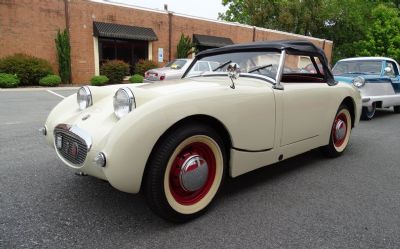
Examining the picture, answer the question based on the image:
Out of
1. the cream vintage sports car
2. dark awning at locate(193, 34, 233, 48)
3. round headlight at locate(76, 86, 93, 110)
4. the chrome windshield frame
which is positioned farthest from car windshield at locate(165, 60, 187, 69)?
round headlight at locate(76, 86, 93, 110)

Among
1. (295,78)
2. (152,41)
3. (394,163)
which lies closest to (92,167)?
(295,78)

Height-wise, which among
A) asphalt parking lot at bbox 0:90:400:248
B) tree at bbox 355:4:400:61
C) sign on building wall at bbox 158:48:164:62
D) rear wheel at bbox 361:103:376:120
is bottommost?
asphalt parking lot at bbox 0:90:400:248

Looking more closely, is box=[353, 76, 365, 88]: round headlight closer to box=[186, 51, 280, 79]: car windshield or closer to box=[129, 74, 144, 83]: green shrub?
box=[186, 51, 280, 79]: car windshield

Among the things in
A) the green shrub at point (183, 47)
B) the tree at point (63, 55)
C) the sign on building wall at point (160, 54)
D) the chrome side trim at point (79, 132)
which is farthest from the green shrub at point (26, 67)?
the chrome side trim at point (79, 132)

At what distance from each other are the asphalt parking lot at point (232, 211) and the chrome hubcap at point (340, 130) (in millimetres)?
366

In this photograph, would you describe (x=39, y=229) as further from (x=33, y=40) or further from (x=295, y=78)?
(x=33, y=40)

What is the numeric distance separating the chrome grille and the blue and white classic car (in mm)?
6670

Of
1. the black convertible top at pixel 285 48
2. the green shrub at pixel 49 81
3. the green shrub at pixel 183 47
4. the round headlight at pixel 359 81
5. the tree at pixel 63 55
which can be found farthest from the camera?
the green shrub at pixel 183 47

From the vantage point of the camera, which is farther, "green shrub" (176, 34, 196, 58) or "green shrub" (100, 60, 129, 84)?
"green shrub" (176, 34, 196, 58)

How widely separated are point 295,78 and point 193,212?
83.9 inches

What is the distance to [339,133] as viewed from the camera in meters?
4.29

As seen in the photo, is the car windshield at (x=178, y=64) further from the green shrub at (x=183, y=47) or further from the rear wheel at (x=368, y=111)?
the rear wheel at (x=368, y=111)

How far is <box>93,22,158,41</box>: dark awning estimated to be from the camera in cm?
1797

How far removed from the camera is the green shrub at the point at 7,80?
45.5 ft
